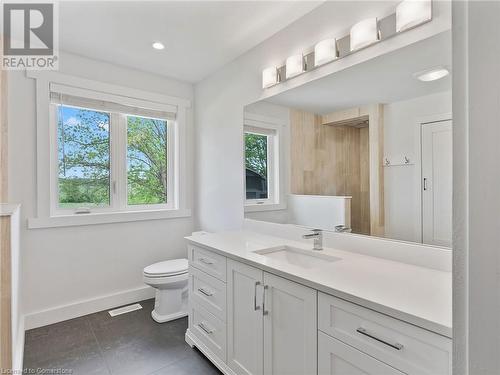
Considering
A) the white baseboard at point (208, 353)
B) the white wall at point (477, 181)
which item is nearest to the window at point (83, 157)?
the white baseboard at point (208, 353)

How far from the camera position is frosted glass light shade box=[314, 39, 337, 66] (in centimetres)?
171

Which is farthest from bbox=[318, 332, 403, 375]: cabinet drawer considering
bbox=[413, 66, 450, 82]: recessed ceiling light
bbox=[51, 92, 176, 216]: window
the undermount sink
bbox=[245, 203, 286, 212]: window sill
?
bbox=[51, 92, 176, 216]: window

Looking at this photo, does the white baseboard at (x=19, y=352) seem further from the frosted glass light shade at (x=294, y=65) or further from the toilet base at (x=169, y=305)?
the frosted glass light shade at (x=294, y=65)

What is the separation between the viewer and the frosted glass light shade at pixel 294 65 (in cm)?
193

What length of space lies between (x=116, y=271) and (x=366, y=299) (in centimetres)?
254

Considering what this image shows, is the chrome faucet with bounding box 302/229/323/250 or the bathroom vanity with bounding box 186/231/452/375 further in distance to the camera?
the chrome faucet with bounding box 302/229/323/250

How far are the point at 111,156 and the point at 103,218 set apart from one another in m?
0.63

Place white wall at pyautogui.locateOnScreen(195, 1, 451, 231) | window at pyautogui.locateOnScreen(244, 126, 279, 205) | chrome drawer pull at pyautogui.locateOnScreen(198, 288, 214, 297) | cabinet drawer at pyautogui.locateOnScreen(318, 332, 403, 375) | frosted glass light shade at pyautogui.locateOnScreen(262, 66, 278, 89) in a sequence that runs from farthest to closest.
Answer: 1. window at pyautogui.locateOnScreen(244, 126, 279, 205)
2. frosted glass light shade at pyautogui.locateOnScreen(262, 66, 278, 89)
3. chrome drawer pull at pyautogui.locateOnScreen(198, 288, 214, 297)
4. white wall at pyautogui.locateOnScreen(195, 1, 451, 231)
5. cabinet drawer at pyautogui.locateOnScreen(318, 332, 403, 375)

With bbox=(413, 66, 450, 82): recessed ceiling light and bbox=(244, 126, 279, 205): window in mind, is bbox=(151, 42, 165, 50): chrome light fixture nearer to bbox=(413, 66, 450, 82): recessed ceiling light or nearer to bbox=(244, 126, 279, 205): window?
bbox=(244, 126, 279, 205): window

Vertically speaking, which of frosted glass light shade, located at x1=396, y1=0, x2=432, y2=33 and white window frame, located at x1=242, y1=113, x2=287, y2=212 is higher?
frosted glass light shade, located at x1=396, y1=0, x2=432, y2=33

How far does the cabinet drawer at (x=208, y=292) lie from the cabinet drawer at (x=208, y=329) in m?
0.05

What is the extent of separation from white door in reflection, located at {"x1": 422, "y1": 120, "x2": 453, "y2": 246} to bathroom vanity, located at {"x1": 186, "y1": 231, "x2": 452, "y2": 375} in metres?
0.19

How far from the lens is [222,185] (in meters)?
2.80

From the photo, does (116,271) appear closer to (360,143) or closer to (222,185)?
(222,185)
